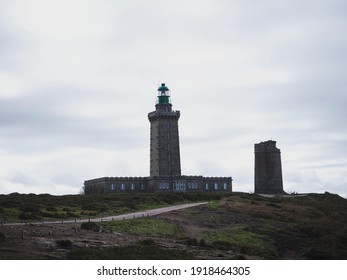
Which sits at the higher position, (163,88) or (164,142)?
(163,88)

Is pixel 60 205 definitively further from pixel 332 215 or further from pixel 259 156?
pixel 259 156

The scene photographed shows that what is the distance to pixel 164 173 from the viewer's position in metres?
102

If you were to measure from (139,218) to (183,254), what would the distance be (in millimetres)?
→ 14476

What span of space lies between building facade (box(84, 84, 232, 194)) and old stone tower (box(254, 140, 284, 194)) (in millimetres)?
5352

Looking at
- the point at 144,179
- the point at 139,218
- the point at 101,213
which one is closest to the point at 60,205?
the point at 101,213

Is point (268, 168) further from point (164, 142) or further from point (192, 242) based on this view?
point (192, 242)

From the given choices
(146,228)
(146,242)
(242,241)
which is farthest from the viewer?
(242,241)

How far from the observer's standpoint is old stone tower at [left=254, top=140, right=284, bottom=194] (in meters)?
104

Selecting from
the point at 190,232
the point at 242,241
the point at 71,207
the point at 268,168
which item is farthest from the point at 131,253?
the point at 268,168

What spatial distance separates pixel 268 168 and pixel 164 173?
17.9 m

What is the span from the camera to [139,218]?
4862 cm

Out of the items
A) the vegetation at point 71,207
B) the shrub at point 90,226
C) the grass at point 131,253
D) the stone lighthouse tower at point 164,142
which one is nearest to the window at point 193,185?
the stone lighthouse tower at point 164,142

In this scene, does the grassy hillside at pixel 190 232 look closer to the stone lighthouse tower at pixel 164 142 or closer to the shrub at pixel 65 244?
the shrub at pixel 65 244

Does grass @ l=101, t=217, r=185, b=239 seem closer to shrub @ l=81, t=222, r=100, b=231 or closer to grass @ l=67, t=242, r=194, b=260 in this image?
shrub @ l=81, t=222, r=100, b=231
